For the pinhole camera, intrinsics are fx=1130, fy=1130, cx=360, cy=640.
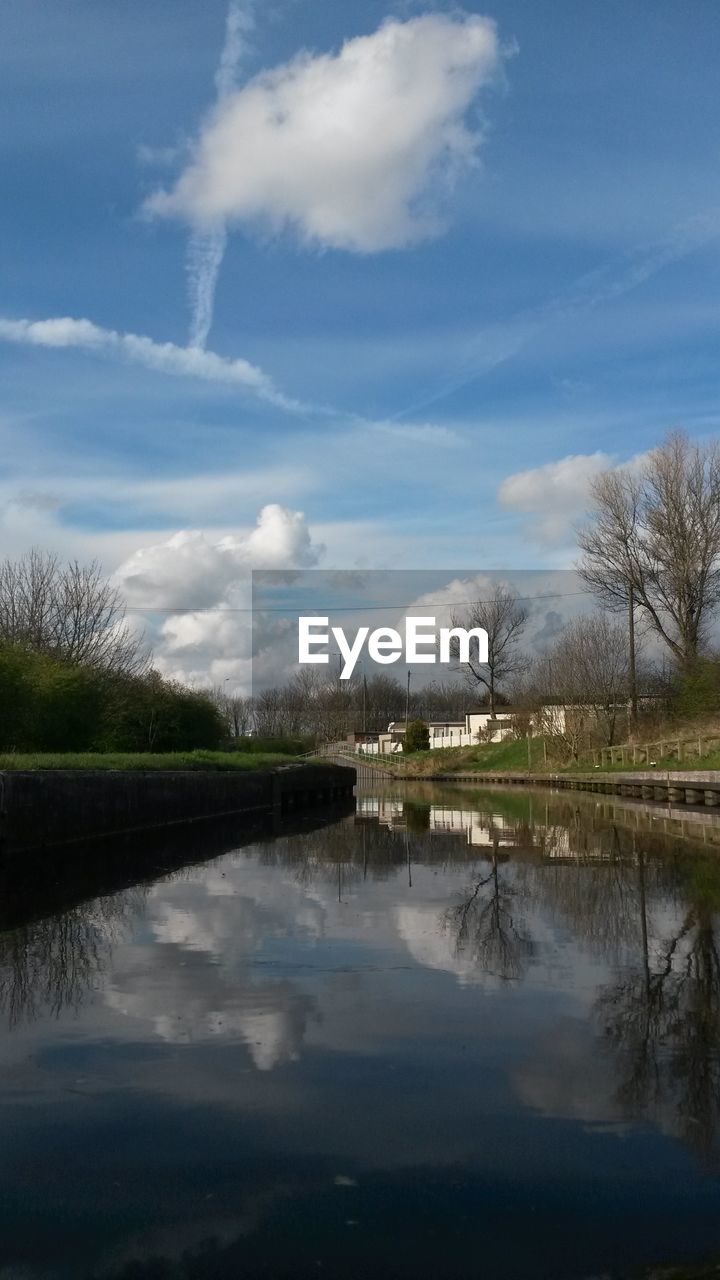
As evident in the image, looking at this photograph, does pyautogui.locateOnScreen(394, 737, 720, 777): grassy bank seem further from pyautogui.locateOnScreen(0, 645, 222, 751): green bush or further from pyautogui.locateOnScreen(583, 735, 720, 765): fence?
pyautogui.locateOnScreen(0, 645, 222, 751): green bush

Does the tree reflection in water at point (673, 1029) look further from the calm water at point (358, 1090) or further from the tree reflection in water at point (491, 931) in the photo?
the tree reflection in water at point (491, 931)

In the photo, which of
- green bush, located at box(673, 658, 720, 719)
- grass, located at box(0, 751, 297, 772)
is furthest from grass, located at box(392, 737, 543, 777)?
grass, located at box(0, 751, 297, 772)

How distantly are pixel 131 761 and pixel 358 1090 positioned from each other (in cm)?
1586

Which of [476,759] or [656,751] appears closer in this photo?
[656,751]

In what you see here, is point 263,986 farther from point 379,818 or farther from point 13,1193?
point 379,818

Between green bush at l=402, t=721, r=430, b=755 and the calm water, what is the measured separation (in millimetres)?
75796

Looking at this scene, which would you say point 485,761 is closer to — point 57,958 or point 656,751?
point 656,751

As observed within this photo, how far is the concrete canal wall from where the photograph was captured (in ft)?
43.8

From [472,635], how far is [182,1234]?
79.2 meters

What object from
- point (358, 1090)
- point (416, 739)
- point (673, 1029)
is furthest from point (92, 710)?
point (416, 739)

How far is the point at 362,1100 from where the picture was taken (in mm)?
4812

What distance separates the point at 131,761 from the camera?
798 inches

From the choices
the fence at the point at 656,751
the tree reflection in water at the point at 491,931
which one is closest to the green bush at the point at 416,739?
→ the fence at the point at 656,751

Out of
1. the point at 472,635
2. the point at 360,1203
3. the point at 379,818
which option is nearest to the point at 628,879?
the point at 360,1203
